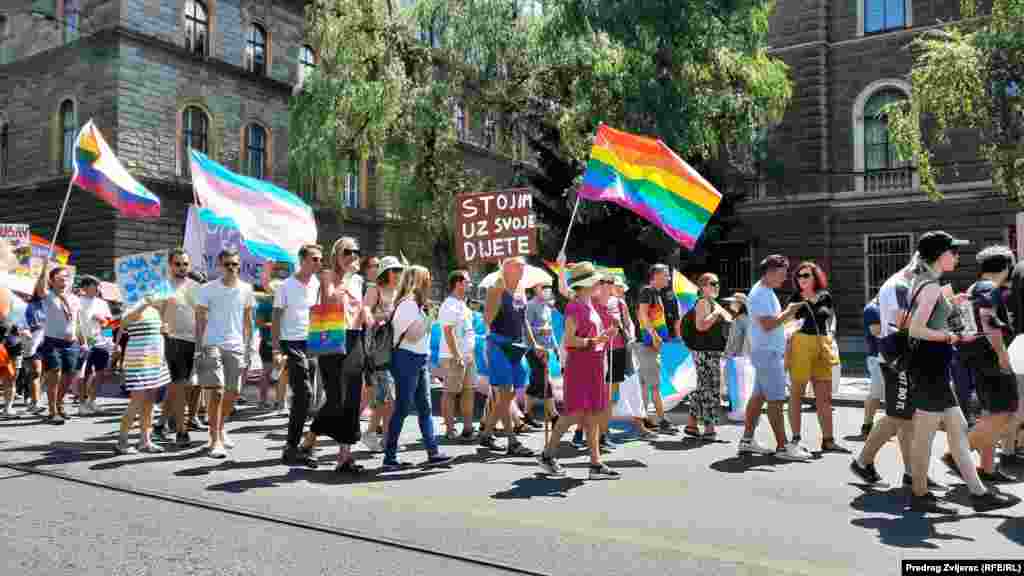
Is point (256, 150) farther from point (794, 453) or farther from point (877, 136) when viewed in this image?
point (794, 453)

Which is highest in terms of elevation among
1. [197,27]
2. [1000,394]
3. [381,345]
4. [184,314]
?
[197,27]

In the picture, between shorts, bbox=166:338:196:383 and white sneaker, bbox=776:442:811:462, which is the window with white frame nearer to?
white sneaker, bbox=776:442:811:462

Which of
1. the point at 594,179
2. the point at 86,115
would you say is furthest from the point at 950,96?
the point at 86,115

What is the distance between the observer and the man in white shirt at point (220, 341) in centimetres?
744

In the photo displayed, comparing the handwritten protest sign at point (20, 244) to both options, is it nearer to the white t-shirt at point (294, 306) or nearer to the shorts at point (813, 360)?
the white t-shirt at point (294, 306)

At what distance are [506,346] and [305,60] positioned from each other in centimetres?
2861

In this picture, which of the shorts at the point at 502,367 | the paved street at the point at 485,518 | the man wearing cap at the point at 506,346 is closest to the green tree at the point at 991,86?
the paved street at the point at 485,518

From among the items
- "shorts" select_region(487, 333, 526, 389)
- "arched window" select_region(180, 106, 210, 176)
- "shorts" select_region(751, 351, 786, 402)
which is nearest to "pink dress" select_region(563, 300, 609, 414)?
"shorts" select_region(487, 333, 526, 389)

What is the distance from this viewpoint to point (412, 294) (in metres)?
7.13

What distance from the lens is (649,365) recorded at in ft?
30.2

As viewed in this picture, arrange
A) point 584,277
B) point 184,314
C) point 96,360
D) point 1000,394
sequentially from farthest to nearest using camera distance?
1. point 96,360
2. point 184,314
3. point 584,277
4. point 1000,394

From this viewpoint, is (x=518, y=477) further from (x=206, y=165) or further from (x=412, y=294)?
(x=206, y=165)

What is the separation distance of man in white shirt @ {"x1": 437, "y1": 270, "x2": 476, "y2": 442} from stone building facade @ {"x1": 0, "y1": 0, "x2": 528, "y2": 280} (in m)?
15.3

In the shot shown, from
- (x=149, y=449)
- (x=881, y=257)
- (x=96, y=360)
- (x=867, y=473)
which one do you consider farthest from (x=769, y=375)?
(x=881, y=257)
